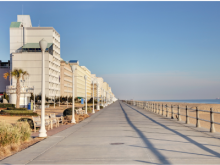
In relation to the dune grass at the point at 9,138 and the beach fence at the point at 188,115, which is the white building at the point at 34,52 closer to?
the beach fence at the point at 188,115

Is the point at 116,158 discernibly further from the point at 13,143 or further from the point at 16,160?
the point at 13,143

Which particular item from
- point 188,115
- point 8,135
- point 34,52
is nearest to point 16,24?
point 34,52

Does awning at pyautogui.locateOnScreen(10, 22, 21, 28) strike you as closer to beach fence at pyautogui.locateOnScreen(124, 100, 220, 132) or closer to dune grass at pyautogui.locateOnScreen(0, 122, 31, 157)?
beach fence at pyautogui.locateOnScreen(124, 100, 220, 132)

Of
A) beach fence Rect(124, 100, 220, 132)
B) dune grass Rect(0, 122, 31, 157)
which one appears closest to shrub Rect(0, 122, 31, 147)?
dune grass Rect(0, 122, 31, 157)

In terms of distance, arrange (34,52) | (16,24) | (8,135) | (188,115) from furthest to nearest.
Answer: (16,24) < (34,52) < (188,115) < (8,135)

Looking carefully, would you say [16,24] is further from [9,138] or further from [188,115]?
[9,138]

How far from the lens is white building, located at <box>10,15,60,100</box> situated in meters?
96.2

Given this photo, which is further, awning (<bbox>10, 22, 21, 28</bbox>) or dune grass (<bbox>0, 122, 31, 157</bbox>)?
awning (<bbox>10, 22, 21, 28</bbox>)

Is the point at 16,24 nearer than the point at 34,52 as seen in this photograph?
No

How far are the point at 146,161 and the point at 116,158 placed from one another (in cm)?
89

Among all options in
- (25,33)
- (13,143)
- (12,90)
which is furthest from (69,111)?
(25,33)

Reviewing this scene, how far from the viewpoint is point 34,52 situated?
97438 mm

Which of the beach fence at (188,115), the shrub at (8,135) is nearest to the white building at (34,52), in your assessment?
the beach fence at (188,115)

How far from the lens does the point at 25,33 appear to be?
103688 mm
